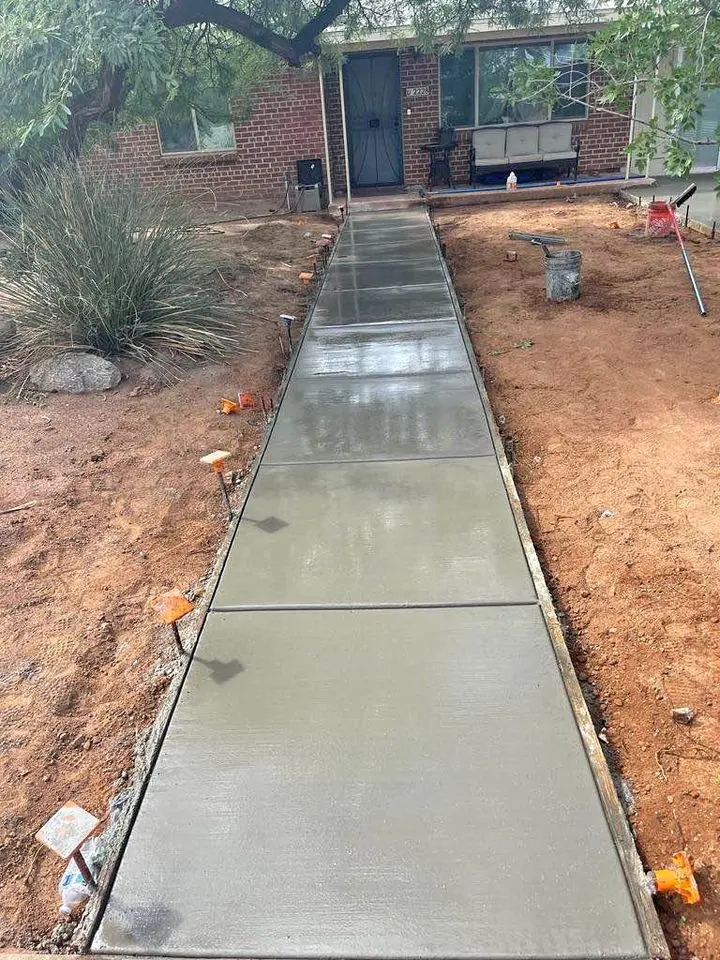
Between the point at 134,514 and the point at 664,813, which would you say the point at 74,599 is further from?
the point at 664,813

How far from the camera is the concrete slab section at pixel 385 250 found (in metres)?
8.57

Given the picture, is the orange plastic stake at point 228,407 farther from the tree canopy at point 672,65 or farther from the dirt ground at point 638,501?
the tree canopy at point 672,65

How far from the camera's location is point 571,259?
6363mm

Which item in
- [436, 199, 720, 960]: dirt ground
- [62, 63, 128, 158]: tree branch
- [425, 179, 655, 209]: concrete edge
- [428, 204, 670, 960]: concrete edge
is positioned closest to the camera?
[428, 204, 670, 960]: concrete edge

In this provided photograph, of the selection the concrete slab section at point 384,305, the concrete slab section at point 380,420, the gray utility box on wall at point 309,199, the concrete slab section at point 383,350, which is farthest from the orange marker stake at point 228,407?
the gray utility box on wall at point 309,199

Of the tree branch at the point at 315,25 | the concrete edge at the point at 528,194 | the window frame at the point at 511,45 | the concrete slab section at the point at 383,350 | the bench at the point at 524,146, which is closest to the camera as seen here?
the concrete slab section at the point at 383,350

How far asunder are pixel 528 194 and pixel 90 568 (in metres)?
12.0

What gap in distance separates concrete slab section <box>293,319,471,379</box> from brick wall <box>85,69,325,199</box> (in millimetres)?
9347

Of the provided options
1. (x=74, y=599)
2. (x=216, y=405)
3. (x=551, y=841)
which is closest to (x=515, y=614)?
(x=551, y=841)

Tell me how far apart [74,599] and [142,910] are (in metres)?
1.48

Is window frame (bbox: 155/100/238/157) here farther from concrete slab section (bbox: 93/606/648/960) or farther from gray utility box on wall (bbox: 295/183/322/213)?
concrete slab section (bbox: 93/606/648/960)

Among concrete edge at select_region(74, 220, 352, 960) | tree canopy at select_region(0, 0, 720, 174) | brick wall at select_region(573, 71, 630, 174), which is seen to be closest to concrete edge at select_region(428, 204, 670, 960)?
concrete edge at select_region(74, 220, 352, 960)

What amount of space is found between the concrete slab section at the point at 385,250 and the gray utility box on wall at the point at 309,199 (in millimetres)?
3446

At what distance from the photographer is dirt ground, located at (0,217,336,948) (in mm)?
2004
